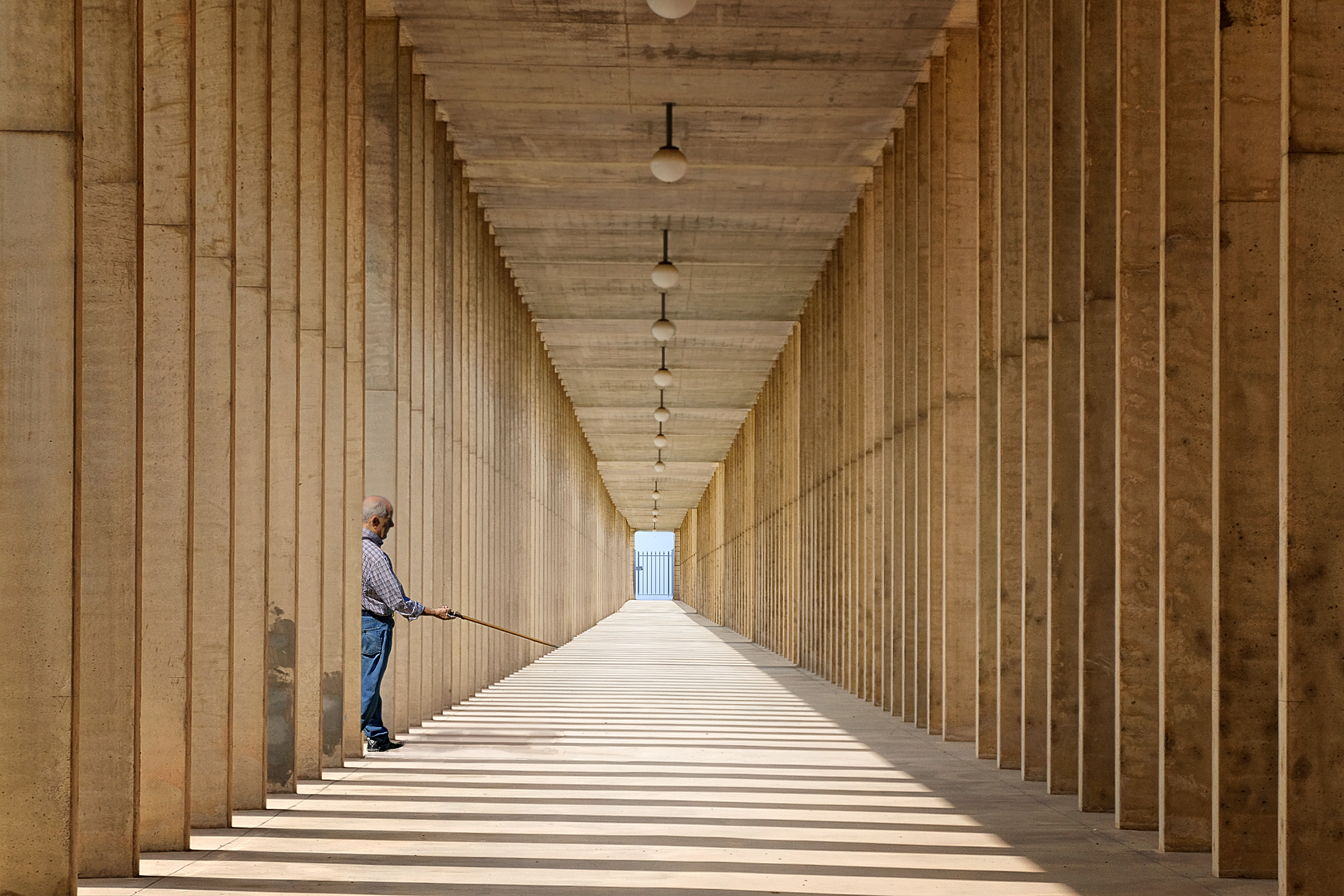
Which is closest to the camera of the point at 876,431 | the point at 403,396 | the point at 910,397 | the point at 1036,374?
the point at 1036,374

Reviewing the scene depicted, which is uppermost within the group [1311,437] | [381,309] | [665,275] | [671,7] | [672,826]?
[671,7]

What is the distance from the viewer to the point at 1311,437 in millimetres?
4836

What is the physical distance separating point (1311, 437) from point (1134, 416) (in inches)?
72.0

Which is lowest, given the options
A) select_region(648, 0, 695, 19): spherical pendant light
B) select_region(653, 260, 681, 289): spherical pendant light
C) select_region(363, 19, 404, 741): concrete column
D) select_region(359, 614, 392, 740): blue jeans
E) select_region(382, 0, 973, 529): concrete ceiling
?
select_region(359, 614, 392, 740): blue jeans

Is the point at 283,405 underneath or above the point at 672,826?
above

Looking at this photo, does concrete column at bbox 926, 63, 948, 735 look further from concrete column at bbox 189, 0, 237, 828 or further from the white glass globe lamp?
concrete column at bbox 189, 0, 237, 828

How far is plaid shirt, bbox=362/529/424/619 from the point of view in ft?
30.3

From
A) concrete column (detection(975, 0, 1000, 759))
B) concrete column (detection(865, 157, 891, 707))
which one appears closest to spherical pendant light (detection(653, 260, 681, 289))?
concrete column (detection(865, 157, 891, 707))

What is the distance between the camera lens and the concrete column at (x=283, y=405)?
7.60 metres

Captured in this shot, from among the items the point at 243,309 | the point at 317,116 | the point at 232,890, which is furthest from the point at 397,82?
the point at 232,890

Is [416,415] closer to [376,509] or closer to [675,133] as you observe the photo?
[376,509]

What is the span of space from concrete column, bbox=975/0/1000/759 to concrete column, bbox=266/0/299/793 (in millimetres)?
4388

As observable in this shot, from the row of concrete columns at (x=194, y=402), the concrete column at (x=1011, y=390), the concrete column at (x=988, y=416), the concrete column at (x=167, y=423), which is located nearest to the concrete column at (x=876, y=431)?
the concrete column at (x=988, y=416)

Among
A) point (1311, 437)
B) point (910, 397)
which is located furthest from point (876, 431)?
point (1311, 437)
